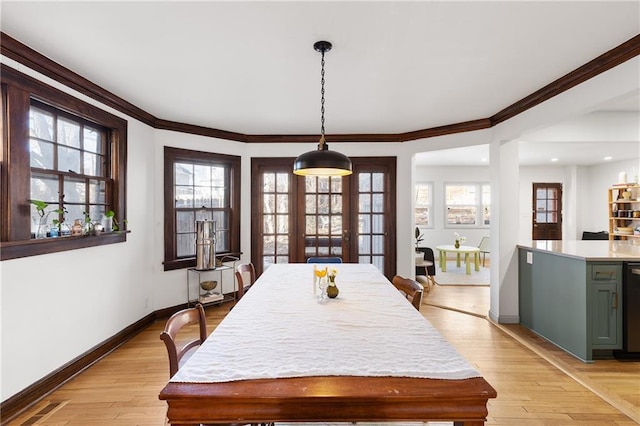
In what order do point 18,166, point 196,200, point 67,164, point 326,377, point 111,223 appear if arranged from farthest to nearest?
point 196,200 → point 111,223 → point 67,164 → point 18,166 → point 326,377

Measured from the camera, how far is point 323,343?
1.42 m

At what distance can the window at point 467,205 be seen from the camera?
8.56m

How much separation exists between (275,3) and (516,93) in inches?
104

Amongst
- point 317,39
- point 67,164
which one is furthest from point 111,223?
point 317,39

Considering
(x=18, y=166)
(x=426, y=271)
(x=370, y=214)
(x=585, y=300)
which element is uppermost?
(x=18, y=166)

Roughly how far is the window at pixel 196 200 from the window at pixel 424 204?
5.57 meters

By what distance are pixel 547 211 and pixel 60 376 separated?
10428 mm

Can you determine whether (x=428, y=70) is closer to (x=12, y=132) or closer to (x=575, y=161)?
(x=12, y=132)

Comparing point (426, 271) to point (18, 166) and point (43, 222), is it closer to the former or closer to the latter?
point (43, 222)

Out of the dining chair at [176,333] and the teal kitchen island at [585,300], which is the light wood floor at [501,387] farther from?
the dining chair at [176,333]

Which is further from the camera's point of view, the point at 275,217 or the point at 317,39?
the point at 275,217

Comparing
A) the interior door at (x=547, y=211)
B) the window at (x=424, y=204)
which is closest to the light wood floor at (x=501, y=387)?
the window at (x=424, y=204)

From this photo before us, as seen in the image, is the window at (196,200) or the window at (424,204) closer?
the window at (196,200)

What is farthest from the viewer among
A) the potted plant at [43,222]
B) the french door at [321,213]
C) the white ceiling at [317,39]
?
the french door at [321,213]
